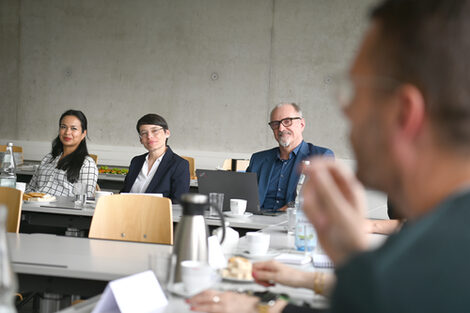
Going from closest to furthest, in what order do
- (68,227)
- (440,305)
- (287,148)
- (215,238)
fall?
(440,305) → (215,238) → (68,227) → (287,148)

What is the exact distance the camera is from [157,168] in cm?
416

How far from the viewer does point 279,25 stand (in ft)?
24.7

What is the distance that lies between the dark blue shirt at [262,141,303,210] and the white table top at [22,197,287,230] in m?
0.37

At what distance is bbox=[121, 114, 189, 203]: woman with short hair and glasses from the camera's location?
4.10 m

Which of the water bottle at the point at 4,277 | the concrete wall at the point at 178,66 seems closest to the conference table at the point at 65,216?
the water bottle at the point at 4,277

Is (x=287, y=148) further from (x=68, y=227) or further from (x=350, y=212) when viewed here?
(x=350, y=212)

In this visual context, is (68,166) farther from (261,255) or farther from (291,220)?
(261,255)

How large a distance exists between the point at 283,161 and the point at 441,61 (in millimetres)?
3443

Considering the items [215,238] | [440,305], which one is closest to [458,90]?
[440,305]

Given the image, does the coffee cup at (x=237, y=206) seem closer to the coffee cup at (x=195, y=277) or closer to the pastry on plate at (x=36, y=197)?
the pastry on plate at (x=36, y=197)

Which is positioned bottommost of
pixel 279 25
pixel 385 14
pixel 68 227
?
pixel 68 227

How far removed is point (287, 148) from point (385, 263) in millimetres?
3494

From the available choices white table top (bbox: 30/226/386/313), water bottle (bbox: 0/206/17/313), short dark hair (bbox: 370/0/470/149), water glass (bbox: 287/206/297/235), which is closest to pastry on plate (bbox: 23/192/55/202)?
white table top (bbox: 30/226/386/313)

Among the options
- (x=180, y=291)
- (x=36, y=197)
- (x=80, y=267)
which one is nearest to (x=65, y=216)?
(x=36, y=197)
